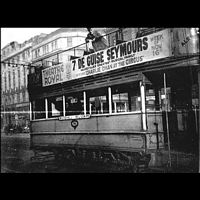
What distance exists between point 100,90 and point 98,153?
186 centimetres

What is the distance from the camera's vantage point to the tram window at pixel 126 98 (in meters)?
6.80

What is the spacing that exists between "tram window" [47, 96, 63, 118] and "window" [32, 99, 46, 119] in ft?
1.35

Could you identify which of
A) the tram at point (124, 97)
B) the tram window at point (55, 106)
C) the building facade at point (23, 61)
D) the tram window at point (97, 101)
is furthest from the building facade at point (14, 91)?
the tram window at point (97, 101)

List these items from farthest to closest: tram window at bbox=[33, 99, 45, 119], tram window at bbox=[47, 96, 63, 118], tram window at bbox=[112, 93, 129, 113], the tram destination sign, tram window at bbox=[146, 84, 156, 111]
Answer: tram window at bbox=[33, 99, 45, 119]
tram window at bbox=[47, 96, 63, 118]
tram window at bbox=[112, 93, 129, 113]
tram window at bbox=[146, 84, 156, 111]
the tram destination sign

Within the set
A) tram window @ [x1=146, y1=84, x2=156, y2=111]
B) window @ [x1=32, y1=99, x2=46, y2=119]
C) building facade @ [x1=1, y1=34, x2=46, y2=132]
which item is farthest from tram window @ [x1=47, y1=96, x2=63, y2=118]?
tram window @ [x1=146, y1=84, x2=156, y2=111]

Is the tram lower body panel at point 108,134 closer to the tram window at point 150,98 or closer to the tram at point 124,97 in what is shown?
the tram at point 124,97

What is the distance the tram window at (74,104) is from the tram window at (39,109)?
61.4 inches

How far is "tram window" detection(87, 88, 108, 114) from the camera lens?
733cm

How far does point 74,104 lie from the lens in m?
8.25

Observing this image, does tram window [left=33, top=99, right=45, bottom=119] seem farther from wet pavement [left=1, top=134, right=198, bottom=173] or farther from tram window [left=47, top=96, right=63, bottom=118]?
wet pavement [left=1, top=134, right=198, bottom=173]

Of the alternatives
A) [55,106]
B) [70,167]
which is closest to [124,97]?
[70,167]

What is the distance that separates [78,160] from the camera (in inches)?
320

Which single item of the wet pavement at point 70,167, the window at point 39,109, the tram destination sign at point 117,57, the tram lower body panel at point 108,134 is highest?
the tram destination sign at point 117,57

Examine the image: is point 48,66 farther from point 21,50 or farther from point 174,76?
point 174,76
